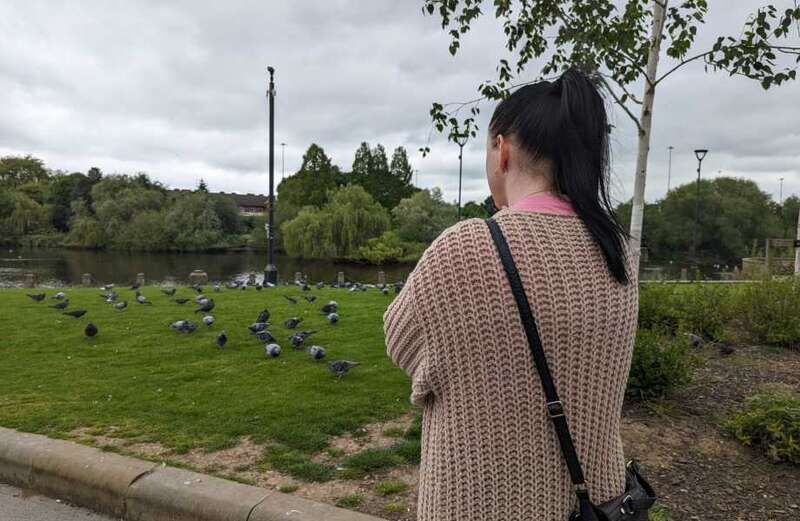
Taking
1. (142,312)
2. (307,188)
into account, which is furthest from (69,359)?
(307,188)

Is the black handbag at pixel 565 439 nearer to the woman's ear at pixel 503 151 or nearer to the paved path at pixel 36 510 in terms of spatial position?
the woman's ear at pixel 503 151

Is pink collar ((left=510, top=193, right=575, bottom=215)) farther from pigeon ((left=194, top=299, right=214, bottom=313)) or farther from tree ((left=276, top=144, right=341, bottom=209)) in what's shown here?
tree ((left=276, top=144, right=341, bottom=209))

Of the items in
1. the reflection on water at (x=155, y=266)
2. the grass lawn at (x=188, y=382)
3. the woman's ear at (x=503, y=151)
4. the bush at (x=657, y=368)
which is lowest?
the reflection on water at (x=155, y=266)

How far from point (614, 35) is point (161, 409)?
537cm

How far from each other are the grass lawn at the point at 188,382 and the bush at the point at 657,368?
2.11 m

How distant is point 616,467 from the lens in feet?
4.33

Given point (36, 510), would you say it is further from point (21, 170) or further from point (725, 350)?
point (21, 170)

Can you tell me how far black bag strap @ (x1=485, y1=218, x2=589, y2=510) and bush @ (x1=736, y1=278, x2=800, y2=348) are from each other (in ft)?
24.7

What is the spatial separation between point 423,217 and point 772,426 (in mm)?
48380

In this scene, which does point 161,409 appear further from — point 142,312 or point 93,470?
point 142,312

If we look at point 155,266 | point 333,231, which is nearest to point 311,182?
point 333,231

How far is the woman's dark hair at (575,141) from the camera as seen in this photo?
1.20 meters

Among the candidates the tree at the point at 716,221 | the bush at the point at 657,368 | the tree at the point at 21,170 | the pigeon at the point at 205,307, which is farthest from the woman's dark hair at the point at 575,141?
the tree at the point at 21,170

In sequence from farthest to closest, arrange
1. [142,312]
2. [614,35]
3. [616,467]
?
[142,312] < [614,35] < [616,467]
